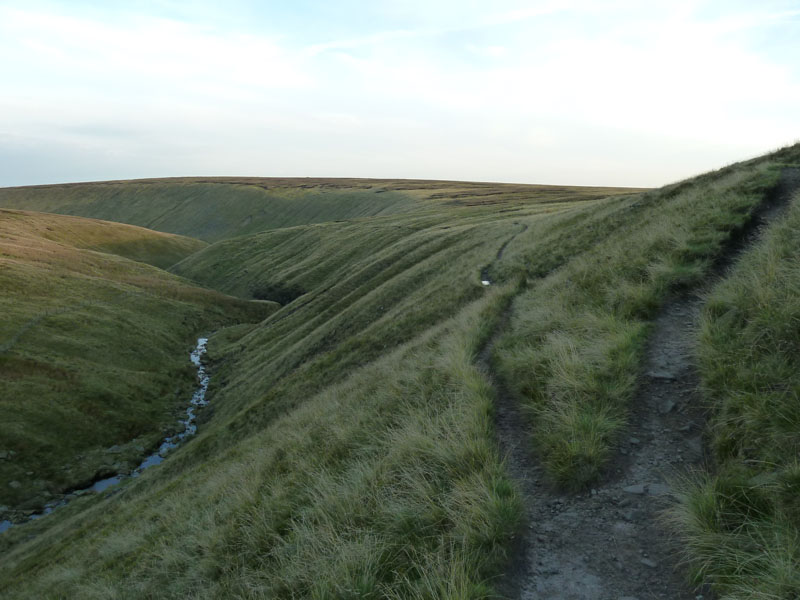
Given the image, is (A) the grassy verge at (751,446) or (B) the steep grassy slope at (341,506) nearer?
(A) the grassy verge at (751,446)

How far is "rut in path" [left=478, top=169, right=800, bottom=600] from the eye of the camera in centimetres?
523

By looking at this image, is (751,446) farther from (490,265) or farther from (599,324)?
(490,265)

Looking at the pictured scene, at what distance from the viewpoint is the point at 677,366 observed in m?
8.45

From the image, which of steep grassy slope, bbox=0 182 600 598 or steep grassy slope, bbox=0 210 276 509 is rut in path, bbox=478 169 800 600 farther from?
steep grassy slope, bbox=0 210 276 509

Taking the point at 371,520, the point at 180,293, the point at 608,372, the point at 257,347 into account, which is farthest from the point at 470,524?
the point at 180,293

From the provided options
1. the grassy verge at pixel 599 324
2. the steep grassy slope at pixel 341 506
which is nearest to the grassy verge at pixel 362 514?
the steep grassy slope at pixel 341 506

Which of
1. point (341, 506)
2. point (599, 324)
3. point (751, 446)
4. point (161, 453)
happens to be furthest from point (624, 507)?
point (161, 453)

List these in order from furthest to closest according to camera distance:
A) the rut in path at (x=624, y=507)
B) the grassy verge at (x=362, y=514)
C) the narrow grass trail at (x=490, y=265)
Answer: the narrow grass trail at (x=490, y=265), the grassy verge at (x=362, y=514), the rut in path at (x=624, y=507)

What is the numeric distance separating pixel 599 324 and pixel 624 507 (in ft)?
15.6

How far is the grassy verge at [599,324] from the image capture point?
7214mm

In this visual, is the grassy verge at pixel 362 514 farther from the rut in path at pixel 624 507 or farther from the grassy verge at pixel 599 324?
the grassy verge at pixel 599 324

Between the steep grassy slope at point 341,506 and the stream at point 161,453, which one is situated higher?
the steep grassy slope at point 341,506

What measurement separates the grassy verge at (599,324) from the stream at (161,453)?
3128 cm

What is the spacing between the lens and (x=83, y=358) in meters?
44.6
